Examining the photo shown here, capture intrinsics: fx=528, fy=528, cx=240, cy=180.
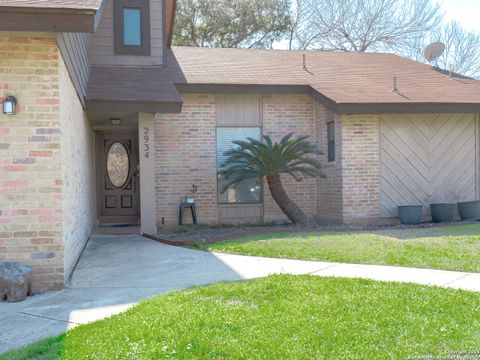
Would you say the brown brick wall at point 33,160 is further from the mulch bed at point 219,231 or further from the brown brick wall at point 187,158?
the brown brick wall at point 187,158

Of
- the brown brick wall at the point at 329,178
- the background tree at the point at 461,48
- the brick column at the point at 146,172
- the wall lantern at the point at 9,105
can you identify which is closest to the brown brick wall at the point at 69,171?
the wall lantern at the point at 9,105

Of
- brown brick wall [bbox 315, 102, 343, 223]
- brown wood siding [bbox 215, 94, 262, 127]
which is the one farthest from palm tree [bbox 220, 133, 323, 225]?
brown wood siding [bbox 215, 94, 262, 127]

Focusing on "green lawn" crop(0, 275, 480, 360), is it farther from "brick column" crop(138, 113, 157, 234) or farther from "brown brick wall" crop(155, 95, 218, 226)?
"brown brick wall" crop(155, 95, 218, 226)

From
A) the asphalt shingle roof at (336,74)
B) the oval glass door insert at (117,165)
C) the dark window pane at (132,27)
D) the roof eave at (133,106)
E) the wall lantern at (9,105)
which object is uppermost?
the dark window pane at (132,27)

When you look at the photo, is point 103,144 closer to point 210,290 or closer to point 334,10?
point 210,290

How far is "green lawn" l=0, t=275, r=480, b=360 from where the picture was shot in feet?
11.7

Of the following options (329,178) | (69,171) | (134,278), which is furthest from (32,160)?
(329,178)

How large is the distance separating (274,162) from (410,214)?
3371 millimetres

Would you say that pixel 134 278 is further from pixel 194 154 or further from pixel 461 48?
pixel 461 48

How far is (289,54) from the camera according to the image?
16.2 m

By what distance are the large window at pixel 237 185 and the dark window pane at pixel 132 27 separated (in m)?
2.93

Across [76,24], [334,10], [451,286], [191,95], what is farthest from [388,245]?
[334,10]

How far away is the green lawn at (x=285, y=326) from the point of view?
140 inches

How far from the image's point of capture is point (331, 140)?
12805 mm
